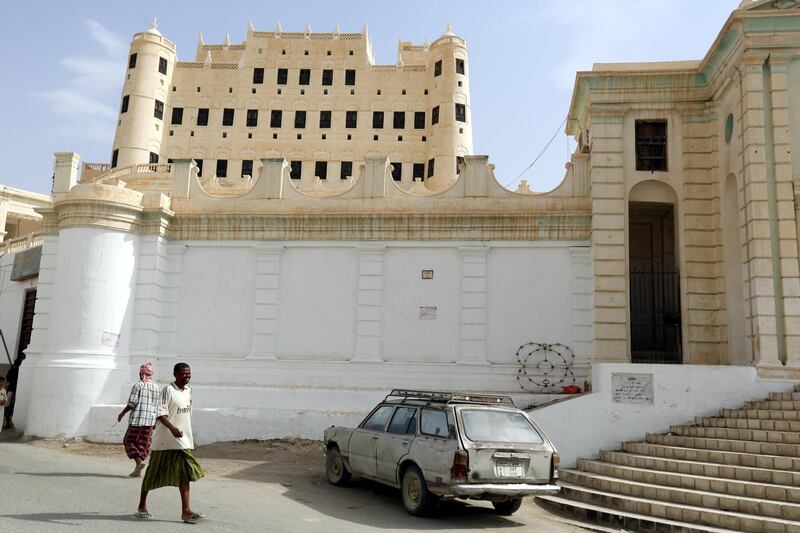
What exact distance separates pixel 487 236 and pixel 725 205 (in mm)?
5402

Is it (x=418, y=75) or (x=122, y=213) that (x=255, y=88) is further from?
(x=122, y=213)

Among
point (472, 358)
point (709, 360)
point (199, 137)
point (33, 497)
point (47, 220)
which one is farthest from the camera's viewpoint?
point (199, 137)

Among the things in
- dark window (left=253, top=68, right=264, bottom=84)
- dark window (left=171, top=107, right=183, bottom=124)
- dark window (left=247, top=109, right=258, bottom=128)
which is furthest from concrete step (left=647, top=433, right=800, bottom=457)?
dark window (left=171, top=107, right=183, bottom=124)

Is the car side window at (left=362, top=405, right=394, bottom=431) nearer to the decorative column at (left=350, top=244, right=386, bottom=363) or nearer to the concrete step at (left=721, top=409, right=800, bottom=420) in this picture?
the decorative column at (left=350, top=244, right=386, bottom=363)

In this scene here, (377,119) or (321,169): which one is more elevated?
(377,119)

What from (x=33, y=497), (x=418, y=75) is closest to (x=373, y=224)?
(x=33, y=497)

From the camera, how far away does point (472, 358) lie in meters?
17.0

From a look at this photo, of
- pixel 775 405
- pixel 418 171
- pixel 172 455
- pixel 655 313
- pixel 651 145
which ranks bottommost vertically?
pixel 172 455

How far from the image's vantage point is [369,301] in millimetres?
17562

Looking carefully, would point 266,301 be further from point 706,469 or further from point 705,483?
point 705,483

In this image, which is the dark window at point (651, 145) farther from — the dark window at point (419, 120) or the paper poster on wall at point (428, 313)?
the dark window at point (419, 120)

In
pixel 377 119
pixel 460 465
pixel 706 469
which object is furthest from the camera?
pixel 377 119

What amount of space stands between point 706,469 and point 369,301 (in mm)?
8613

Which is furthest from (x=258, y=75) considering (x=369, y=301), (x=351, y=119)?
(x=369, y=301)
